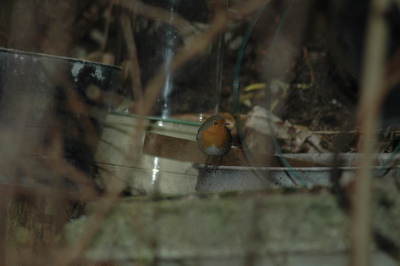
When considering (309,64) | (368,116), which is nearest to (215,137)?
(309,64)

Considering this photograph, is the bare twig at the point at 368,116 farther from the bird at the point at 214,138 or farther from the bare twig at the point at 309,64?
the bare twig at the point at 309,64

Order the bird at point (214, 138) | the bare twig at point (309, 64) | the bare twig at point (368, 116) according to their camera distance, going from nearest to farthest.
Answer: the bare twig at point (368, 116) → the bird at point (214, 138) → the bare twig at point (309, 64)

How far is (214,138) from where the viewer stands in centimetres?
284

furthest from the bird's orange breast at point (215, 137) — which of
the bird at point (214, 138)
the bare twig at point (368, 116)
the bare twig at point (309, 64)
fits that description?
the bare twig at point (368, 116)

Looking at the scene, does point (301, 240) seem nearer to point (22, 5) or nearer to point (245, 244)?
point (245, 244)

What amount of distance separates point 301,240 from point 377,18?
1.45 feet

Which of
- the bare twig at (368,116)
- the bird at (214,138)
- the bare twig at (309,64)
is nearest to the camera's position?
the bare twig at (368,116)

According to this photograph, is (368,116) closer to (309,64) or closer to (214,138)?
(214,138)

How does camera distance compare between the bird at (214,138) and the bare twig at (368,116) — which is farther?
the bird at (214,138)

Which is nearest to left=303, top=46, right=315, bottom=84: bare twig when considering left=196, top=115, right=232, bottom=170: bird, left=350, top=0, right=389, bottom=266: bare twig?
left=196, top=115, right=232, bottom=170: bird

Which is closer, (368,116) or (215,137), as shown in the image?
(368,116)

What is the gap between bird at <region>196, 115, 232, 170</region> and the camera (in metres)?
2.82

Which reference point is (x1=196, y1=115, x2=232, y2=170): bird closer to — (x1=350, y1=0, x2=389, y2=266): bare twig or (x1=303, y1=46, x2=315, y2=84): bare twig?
(x1=303, y1=46, x2=315, y2=84): bare twig

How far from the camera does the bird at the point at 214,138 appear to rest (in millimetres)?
2824
